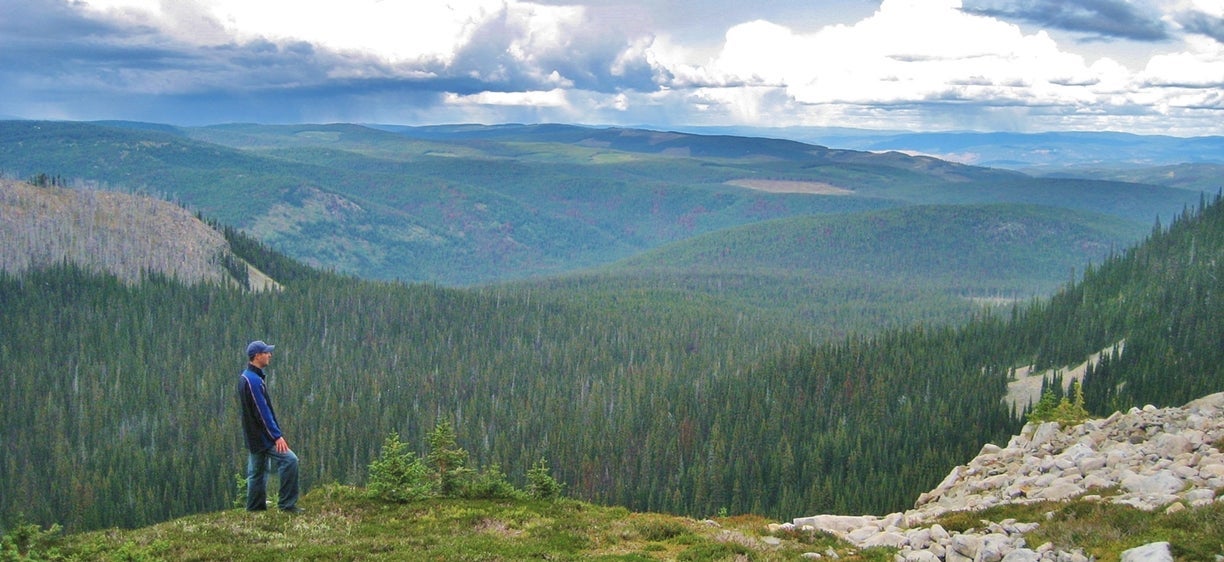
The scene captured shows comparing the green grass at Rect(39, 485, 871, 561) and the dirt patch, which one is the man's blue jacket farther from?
the dirt patch

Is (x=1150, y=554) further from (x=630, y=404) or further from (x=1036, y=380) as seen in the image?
(x=630, y=404)

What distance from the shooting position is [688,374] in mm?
191625

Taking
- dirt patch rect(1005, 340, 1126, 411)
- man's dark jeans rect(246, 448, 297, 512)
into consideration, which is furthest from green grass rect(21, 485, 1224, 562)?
dirt patch rect(1005, 340, 1126, 411)

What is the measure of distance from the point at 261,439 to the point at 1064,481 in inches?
1369

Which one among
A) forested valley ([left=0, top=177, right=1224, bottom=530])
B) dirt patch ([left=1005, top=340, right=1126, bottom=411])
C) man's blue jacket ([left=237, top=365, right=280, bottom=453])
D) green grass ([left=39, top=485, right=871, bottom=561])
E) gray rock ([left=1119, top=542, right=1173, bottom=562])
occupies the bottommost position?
forested valley ([left=0, top=177, right=1224, bottom=530])

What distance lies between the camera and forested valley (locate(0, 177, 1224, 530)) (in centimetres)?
12119

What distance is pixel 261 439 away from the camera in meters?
36.6

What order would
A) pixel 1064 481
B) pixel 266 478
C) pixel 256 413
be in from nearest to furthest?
pixel 256 413 < pixel 266 478 < pixel 1064 481

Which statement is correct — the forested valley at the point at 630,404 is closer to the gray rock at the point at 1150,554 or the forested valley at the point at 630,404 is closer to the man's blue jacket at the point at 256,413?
the gray rock at the point at 1150,554

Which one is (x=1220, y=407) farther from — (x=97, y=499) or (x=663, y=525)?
(x=97, y=499)

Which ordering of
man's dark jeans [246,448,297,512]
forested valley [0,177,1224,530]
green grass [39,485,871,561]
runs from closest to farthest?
green grass [39,485,871,561] < man's dark jeans [246,448,297,512] < forested valley [0,177,1224,530]

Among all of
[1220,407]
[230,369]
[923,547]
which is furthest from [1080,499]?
[230,369]

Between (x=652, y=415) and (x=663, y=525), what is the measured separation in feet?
396

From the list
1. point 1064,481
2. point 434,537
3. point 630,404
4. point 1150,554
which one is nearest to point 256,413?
point 434,537
